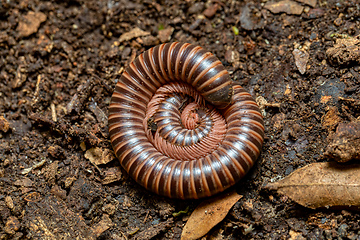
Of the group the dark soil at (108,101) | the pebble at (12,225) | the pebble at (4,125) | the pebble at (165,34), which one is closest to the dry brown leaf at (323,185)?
the dark soil at (108,101)

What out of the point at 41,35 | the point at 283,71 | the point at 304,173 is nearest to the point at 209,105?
the point at 283,71

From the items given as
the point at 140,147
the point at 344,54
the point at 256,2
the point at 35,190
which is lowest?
the point at 35,190

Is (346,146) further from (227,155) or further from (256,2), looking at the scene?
(256,2)

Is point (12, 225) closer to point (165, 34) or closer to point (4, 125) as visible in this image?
point (4, 125)

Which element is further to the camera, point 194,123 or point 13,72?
point 13,72

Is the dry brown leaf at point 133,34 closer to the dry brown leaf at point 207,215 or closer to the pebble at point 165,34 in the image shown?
the pebble at point 165,34

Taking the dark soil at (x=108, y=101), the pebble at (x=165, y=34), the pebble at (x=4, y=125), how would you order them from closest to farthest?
1. the dark soil at (x=108, y=101)
2. the pebble at (x=4, y=125)
3. the pebble at (x=165, y=34)

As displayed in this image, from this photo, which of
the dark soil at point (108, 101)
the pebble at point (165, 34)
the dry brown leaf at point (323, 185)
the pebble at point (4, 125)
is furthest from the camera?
the pebble at point (165, 34)

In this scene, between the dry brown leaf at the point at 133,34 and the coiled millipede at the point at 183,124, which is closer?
the coiled millipede at the point at 183,124
